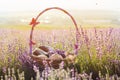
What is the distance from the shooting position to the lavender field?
325 cm

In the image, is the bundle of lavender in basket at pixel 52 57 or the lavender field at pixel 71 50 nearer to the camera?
the bundle of lavender in basket at pixel 52 57

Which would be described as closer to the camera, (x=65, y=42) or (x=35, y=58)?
(x=35, y=58)

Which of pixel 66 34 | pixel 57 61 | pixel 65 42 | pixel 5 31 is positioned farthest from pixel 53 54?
pixel 5 31

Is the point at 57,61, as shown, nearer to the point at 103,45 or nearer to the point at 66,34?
the point at 103,45

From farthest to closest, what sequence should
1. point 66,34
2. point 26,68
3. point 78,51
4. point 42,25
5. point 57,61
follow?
point 42,25 < point 66,34 < point 78,51 < point 26,68 < point 57,61

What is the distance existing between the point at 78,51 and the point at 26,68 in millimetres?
517

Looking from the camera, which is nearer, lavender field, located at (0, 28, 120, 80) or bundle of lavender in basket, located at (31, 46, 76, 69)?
bundle of lavender in basket, located at (31, 46, 76, 69)

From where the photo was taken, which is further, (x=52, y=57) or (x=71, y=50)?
(x=71, y=50)

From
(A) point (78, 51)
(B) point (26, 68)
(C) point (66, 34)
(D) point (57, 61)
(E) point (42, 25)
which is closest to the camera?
(D) point (57, 61)

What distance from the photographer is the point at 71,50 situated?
3.62 m

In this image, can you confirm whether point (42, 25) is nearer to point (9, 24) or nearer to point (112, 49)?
point (9, 24)

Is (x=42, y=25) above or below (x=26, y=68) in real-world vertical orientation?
above

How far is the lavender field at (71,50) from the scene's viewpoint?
10.7 ft

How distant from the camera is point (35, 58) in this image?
312cm
